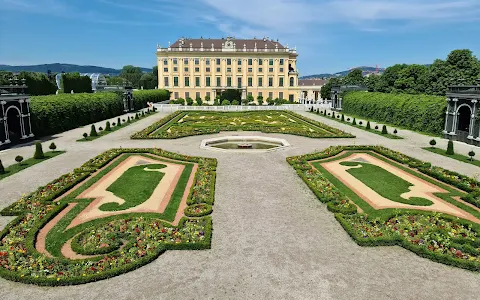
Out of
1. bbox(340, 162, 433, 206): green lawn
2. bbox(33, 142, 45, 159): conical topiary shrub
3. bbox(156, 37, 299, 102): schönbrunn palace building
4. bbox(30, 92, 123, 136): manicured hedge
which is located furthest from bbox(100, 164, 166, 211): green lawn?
bbox(156, 37, 299, 102): schönbrunn palace building

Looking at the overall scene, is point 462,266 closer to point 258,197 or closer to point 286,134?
point 258,197

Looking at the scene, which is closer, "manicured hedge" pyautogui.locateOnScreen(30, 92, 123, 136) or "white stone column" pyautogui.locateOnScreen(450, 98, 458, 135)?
"white stone column" pyautogui.locateOnScreen(450, 98, 458, 135)

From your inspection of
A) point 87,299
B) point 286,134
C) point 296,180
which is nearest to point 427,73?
point 286,134

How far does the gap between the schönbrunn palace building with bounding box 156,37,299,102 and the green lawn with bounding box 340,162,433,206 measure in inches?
3354

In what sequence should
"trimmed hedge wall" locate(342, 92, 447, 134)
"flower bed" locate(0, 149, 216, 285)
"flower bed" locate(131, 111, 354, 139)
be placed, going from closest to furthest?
"flower bed" locate(0, 149, 216, 285), "flower bed" locate(131, 111, 354, 139), "trimmed hedge wall" locate(342, 92, 447, 134)

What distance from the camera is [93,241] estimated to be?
13523 millimetres

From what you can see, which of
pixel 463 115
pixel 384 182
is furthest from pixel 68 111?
pixel 463 115

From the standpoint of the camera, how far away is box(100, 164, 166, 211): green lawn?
18.0 m

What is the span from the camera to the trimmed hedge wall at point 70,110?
39906mm

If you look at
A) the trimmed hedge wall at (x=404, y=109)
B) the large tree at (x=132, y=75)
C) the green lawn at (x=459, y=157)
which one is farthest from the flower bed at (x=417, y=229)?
the large tree at (x=132, y=75)

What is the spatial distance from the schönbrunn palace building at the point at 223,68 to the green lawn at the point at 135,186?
280ft

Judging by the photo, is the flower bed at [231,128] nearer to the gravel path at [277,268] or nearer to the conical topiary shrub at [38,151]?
the conical topiary shrub at [38,151]

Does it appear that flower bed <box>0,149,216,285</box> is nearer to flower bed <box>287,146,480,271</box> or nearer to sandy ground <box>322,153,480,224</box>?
flower bed <box>287,146,480,271</box>

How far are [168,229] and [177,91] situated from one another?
320 feet
